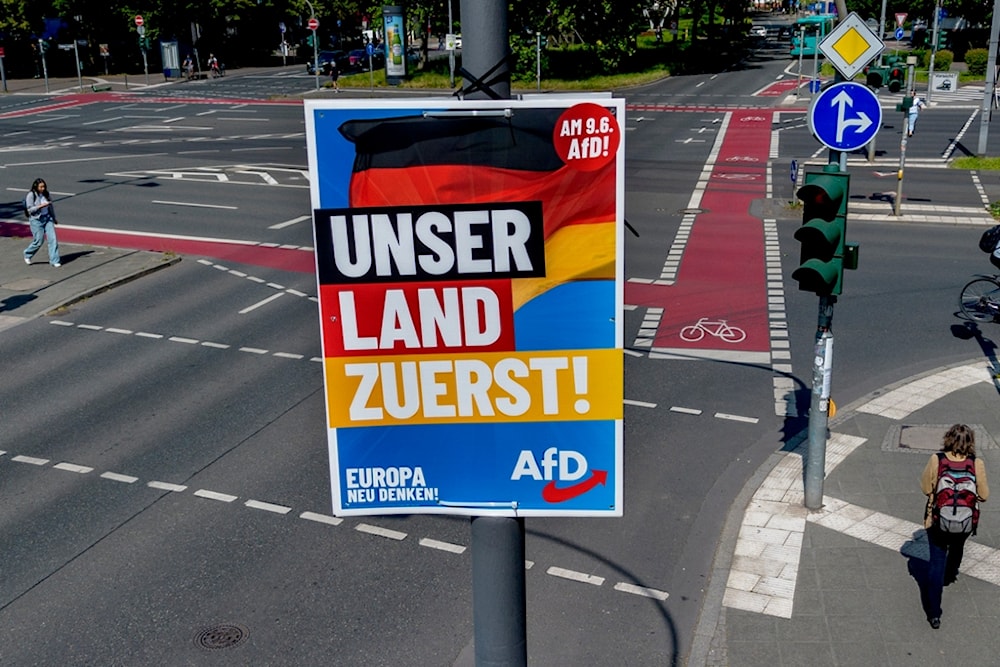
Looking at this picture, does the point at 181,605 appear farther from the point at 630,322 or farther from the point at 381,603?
the point at 630,322

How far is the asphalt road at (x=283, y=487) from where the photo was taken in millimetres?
8531

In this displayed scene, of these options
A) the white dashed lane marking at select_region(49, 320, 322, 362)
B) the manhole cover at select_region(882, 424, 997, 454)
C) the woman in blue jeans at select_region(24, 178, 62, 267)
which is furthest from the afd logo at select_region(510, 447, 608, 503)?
the woman in blue jeans at select_region(24, 178, 62, 267)

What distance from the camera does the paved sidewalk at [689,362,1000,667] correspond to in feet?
26.8

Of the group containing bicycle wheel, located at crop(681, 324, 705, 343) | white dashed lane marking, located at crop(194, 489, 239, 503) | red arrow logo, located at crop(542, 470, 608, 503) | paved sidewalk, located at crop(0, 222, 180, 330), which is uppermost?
red arrow logo, located at crop(542, 470, 608, 503)

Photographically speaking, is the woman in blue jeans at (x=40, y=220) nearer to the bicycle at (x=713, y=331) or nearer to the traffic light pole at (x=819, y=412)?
the bicycle at (x=713, y=331)

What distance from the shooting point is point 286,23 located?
88938 mm

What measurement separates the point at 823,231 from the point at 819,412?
1990mm

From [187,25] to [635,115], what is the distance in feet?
146

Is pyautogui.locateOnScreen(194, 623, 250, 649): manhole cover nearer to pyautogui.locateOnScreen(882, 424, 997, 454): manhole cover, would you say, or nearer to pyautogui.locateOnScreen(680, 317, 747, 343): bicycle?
pyautogui.locateOnScreen(882, 424, 997, 454): manhole cover

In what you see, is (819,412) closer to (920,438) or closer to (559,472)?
(920,438)

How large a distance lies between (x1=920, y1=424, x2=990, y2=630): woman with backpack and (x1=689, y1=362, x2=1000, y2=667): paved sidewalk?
1.44ft

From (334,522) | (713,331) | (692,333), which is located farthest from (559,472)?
(713,331)

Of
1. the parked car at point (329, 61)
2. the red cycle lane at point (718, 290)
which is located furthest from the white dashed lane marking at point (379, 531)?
the parked car at point (329, 61)

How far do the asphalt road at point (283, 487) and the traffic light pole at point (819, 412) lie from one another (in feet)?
2.93
